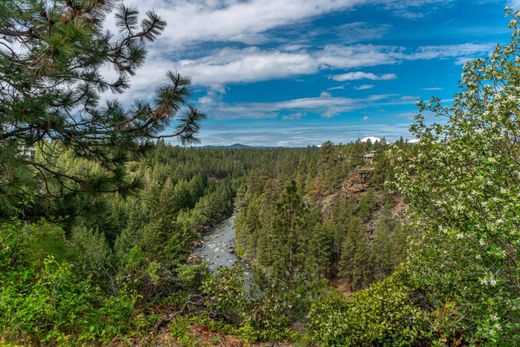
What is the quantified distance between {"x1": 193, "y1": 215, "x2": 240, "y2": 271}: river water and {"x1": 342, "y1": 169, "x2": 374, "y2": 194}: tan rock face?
32.9 meters

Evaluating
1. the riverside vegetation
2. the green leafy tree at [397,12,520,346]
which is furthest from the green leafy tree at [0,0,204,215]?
the green leafy tree at [397,12,520,346]

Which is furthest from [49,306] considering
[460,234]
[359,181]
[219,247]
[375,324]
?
[359,181]

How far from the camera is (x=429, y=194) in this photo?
9.08 meters

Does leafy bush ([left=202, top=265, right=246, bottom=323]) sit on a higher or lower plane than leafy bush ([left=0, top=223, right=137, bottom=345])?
lower

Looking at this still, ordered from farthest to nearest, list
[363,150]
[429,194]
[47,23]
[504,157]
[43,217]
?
1. [363,150]
2. [429,194]
3. [43,217]
4. [504,157]
5. [47,23]

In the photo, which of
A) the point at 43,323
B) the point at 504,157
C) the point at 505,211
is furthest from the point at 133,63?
the point at 504,157

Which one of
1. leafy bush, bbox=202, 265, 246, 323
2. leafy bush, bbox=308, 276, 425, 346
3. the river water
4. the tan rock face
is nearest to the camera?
leafy bush, bbox=202, 265, 246, 323

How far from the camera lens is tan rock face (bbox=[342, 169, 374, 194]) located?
7581cm

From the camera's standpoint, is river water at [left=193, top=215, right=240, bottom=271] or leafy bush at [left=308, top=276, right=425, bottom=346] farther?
river water at [left=193, top=215, right=240, bottom=271]

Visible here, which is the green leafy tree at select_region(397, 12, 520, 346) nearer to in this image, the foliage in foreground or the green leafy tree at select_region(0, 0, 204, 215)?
the foliage in foreground

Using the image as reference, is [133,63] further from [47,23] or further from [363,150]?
[363,150]

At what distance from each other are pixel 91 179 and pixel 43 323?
9.72 feet

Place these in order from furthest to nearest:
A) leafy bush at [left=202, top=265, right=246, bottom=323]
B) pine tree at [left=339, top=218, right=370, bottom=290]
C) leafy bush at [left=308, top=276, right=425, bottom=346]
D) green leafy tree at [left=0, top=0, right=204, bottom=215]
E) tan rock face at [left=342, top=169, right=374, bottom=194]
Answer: tan rock face at [left=342, top=169, right=374, bottom=194] < pine tree at [left=339, top=218, right=370, bottom=290] < leafy bush at [left=308, top=276, right=425, bottom=346] < leafy bush at [left=202, top=265, right=246, bottom=323] < green leafy tree at [left=0, top=0, right=204, bottom=215]

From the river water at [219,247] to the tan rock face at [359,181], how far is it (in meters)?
32.9
